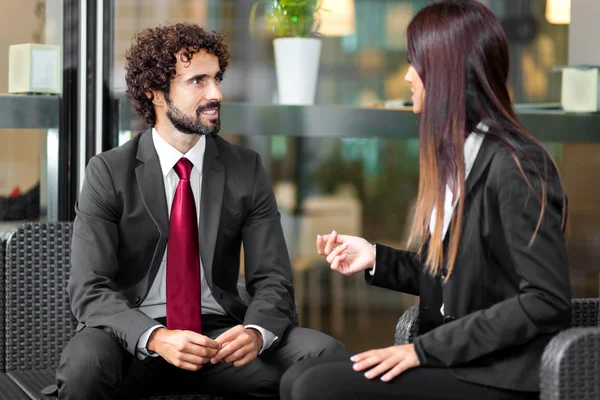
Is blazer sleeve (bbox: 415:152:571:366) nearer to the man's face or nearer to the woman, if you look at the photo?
the woman

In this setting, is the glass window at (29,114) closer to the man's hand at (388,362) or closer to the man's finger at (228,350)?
the man's finger at (228,350)

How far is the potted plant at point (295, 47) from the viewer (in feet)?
11.8

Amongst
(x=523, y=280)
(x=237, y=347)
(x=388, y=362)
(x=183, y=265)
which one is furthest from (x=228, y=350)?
(x=523, y=280)

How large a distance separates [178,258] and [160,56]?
2.09ft

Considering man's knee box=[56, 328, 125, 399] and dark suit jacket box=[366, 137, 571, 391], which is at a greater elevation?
dark suit jacket box=[366, 137, 571, 391]

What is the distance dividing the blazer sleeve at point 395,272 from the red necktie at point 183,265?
567 millimetres

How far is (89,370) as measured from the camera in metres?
2.26

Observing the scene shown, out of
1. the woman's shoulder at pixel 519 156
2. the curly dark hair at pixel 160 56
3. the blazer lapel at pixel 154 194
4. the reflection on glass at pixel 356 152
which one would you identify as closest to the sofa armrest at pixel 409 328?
the woman's shoulder at pixel 519 156

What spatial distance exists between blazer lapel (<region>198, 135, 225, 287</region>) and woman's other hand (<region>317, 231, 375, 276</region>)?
0.44 meters

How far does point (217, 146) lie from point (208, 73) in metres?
0.22

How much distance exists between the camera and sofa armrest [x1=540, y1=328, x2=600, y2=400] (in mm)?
1782

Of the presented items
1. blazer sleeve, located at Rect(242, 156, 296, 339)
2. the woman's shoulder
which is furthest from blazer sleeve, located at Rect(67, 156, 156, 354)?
the woman's shoulder

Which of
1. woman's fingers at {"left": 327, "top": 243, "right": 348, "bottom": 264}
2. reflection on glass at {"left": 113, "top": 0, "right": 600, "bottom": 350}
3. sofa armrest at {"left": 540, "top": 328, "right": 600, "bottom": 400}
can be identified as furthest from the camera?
reflection on glass at {"left": 113, "top": 0, "right": 600, "bottom": 350}

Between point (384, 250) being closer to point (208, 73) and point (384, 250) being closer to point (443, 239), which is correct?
point (443, 239)
